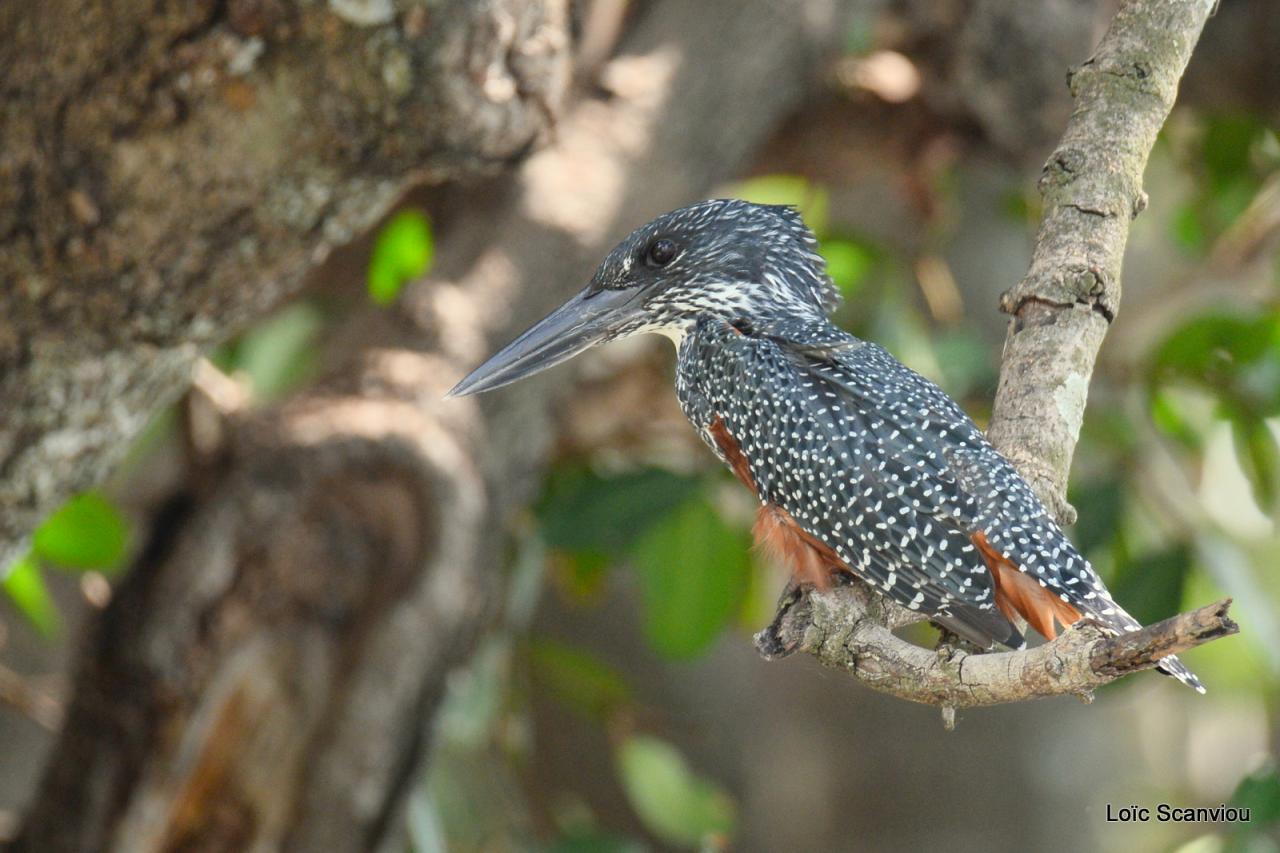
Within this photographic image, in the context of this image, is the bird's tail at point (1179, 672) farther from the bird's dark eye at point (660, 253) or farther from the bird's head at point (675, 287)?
the bird's dark eye at point (660, 253)

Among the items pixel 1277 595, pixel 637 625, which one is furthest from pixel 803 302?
pixel 1277 595

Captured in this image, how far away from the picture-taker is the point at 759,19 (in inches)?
157

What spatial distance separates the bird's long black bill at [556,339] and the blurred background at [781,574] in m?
0.88

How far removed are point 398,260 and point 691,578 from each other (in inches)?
45.9

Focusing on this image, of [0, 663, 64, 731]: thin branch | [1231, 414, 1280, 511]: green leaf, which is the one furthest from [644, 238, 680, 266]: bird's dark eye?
[0, 663, 64, 731]: thin branch

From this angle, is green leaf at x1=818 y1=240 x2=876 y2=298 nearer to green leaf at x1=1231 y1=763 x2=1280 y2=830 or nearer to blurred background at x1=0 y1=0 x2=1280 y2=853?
blurred background at x1=0 y1=0 x2=1280 y2=853

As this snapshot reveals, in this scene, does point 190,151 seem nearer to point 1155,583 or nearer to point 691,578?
point 691,578

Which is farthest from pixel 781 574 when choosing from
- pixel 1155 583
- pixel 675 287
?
pixel 675 287

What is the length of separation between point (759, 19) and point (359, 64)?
6.26 feet

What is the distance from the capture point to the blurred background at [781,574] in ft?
11.7

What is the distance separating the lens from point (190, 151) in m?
2.45

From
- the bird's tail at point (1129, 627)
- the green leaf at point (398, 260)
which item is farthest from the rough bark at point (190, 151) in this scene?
the bird's tail at point (1129, 627)

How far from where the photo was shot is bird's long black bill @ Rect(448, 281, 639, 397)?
8.43ft

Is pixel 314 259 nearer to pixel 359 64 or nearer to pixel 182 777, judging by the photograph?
pixel 359 64
